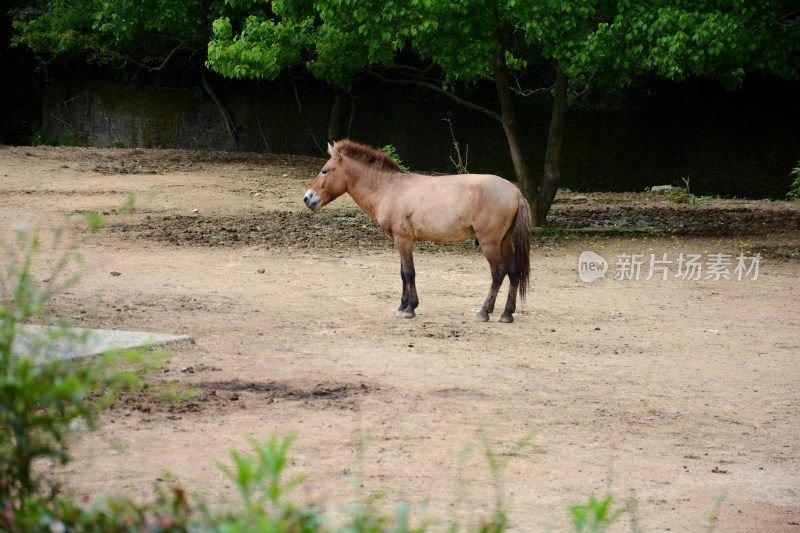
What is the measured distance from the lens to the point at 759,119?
767 inches

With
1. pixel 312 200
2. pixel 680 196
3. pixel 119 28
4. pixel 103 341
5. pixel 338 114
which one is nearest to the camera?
pixel 103 341

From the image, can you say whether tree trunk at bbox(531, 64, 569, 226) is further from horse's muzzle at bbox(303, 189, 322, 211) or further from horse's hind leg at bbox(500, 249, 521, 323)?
horse's muzzle at bbox(303, 189, 322, 211)

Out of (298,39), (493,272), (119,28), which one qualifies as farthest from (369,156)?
(119,28)

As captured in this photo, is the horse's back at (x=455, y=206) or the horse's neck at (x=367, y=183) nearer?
the horse's back at (x=455, y=206)

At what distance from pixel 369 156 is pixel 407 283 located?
134 cm

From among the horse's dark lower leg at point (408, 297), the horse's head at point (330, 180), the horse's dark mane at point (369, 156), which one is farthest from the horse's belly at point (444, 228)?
the horse's head at point (330, 180)

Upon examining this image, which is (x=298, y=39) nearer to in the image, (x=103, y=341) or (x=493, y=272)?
(x=493, y=272)

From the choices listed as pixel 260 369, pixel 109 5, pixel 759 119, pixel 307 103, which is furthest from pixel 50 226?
pixel 759 119

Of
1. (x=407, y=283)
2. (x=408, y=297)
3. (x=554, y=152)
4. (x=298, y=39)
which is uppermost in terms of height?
(x=298, y=39)

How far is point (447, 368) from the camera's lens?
20.9ft

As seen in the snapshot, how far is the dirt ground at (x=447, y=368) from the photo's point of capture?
13.8 ft

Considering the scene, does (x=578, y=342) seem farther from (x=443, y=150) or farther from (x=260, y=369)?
(x=443, y=150)

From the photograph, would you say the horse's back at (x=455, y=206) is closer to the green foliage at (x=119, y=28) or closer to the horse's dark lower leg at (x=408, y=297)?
the horse's dark lower leg at (x=408, y=297)

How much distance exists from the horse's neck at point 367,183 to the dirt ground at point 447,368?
1.00 m
